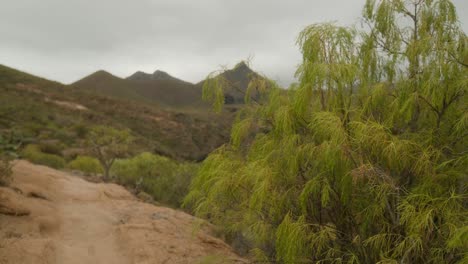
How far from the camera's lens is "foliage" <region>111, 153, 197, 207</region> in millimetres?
15258

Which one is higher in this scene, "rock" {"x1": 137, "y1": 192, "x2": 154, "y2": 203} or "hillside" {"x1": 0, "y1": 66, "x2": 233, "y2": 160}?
"hillside" {"x1": 0, "y1": 66, "x2": 233, "y2": 160}

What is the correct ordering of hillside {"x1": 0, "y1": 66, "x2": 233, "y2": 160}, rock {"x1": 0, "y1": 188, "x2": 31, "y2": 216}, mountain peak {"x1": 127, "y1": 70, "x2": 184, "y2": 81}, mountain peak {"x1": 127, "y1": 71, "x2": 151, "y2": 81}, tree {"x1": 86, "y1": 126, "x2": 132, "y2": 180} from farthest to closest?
mountain peak {"x1": 127, "y1": 71, "x2": 151, "y2": 81}
mountain peak {"x1": 127, "y1": 70, "x2": 184, "y2": 81}
hillside {"x1": 0, "y1": 66, "x2": 233, "y2": 160}
tree {"x1": 86, "y1": 126, "x2": 132, "y2": 180}
rock {"x1": 0, "y1": 188, "x2": 31, "y2": 216}

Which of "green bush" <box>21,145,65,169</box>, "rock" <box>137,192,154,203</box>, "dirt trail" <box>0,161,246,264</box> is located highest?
"green bush" <box>21,145,65,169</box>

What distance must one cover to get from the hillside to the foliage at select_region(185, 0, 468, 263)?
64.9 ft

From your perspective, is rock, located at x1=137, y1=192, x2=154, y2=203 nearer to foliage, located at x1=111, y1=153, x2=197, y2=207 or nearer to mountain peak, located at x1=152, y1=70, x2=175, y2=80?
foliage, located at x1=111, y1=153, x2=197, y2=207

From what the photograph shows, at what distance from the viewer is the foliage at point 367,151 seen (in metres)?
4.88

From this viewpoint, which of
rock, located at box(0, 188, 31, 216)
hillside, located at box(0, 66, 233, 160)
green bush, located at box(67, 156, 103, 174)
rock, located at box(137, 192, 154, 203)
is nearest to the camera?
rock, located at box(0, 188, 31, 216)

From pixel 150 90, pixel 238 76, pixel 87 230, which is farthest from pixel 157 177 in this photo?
pixel 150 90

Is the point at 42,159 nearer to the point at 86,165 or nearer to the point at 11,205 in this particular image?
the point at 86,165

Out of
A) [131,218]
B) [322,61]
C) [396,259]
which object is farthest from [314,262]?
[131,218]

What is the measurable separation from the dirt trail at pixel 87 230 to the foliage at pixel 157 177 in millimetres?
3295

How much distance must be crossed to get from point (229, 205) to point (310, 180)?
1.75 m

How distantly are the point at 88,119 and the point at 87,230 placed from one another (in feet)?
96.3

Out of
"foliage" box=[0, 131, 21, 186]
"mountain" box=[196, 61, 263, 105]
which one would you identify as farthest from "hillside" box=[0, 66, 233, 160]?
"mountain" box=[196, 61, 263, 105]
